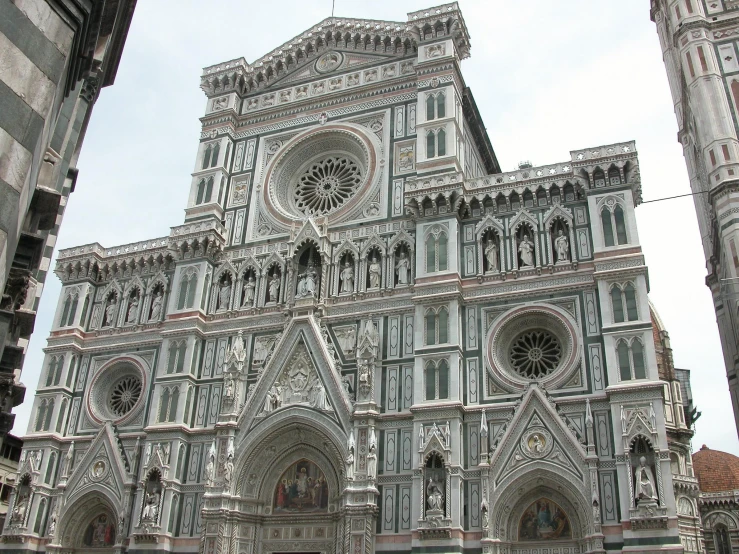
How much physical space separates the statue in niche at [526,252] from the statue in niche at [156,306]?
46.1 feet

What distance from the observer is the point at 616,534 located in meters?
19.1

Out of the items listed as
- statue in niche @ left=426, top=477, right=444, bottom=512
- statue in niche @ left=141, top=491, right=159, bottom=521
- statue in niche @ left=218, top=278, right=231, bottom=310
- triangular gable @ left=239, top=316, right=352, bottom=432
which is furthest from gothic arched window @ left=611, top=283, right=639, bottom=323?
statue in niche @ left=141, top=491, right=159, bottom=521

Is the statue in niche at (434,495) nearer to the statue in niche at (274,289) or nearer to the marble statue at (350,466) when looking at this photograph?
the marble statue at (350,466)

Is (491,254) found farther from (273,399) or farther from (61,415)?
(61,415)

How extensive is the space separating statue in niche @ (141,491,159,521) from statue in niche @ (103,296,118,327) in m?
7.91

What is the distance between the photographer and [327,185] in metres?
29.4

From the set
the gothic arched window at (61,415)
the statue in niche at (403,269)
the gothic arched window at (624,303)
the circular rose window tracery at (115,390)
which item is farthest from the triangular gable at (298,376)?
the gothic arched window at (624,303)

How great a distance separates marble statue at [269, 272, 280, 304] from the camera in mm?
26739

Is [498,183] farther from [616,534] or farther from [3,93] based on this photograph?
[3,93]

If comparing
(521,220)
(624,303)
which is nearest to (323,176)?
(521,220)

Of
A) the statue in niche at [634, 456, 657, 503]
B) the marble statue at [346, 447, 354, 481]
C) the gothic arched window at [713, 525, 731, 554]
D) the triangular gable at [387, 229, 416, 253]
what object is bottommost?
the statue in niche at [634, 456, 657, 503]

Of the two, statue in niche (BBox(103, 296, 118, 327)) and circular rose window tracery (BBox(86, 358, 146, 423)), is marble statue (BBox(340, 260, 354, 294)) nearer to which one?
circular rose window tracery (BBox(86, 358, 146, 423))

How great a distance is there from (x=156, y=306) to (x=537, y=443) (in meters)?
15.8

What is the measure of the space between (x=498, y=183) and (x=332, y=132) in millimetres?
7909
